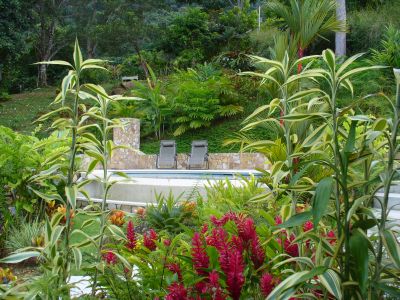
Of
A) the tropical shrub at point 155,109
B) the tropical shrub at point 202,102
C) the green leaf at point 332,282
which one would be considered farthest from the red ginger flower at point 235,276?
the tropical shrub at point 155,109

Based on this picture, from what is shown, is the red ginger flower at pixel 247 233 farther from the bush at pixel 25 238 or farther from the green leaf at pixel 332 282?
the bush at pixel 25 238

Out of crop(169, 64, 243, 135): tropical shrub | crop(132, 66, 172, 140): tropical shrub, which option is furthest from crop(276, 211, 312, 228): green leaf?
crop(132, 66, 172, 140): tropical shrub

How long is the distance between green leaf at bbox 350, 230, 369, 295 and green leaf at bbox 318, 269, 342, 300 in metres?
0.06

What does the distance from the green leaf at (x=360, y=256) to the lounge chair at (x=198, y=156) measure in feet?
35.7

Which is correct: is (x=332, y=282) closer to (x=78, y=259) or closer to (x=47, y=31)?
(x=78, y=259)

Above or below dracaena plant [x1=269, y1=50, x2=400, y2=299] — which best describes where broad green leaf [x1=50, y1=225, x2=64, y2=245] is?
below

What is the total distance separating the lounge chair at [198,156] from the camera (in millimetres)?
12273

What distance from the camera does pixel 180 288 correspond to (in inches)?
51.2

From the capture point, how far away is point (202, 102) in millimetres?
13539

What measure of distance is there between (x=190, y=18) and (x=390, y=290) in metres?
19.0

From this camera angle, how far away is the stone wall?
12.5 m

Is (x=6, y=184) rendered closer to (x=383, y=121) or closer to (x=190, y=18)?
(x=383, y=121)

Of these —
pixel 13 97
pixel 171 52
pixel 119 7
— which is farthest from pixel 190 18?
pixel 13 97

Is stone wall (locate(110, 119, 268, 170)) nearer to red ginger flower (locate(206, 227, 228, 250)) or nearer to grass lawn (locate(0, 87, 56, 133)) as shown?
grass lawn (locate(0, 87, 56, 133))
